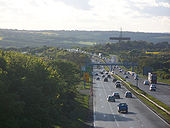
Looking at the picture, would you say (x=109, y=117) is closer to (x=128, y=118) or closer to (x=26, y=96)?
(x=128, y=118)

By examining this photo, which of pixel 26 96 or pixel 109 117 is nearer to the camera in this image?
pixel 26 96

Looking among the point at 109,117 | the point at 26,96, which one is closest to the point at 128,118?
the point at 109,117

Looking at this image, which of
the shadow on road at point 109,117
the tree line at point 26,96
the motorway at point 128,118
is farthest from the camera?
the shadow on road at point 109,117

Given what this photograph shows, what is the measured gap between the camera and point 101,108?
58.1m

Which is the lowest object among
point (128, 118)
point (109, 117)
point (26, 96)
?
point (109, 117)

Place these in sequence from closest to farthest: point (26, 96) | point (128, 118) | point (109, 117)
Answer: point (26, 96) < point (128, 118) < point (109, 117)

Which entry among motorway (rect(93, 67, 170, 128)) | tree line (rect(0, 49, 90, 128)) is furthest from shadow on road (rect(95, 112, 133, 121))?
tree line (rect(0, 49, 90, 128))

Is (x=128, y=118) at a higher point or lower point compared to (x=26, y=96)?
lower

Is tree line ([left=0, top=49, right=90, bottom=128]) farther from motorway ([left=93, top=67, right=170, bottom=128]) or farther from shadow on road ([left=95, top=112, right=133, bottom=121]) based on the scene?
shadow on road ([left=95, top=112, right=133, bottom=121])

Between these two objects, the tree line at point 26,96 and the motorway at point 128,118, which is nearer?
the tree line at point 26,96

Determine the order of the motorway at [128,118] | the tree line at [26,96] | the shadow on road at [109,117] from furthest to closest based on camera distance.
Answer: the shadow on road at [109,117] < the motorway at [128,118] < the tree line at [26,96]

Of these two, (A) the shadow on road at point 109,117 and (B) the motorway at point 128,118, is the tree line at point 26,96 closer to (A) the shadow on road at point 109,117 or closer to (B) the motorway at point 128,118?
(B) the motorway at point 128,118

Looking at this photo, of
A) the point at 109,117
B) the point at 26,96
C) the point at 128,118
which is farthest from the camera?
the point at 109,117

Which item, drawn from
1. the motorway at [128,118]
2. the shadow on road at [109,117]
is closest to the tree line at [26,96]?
the motorway at [128,118]
